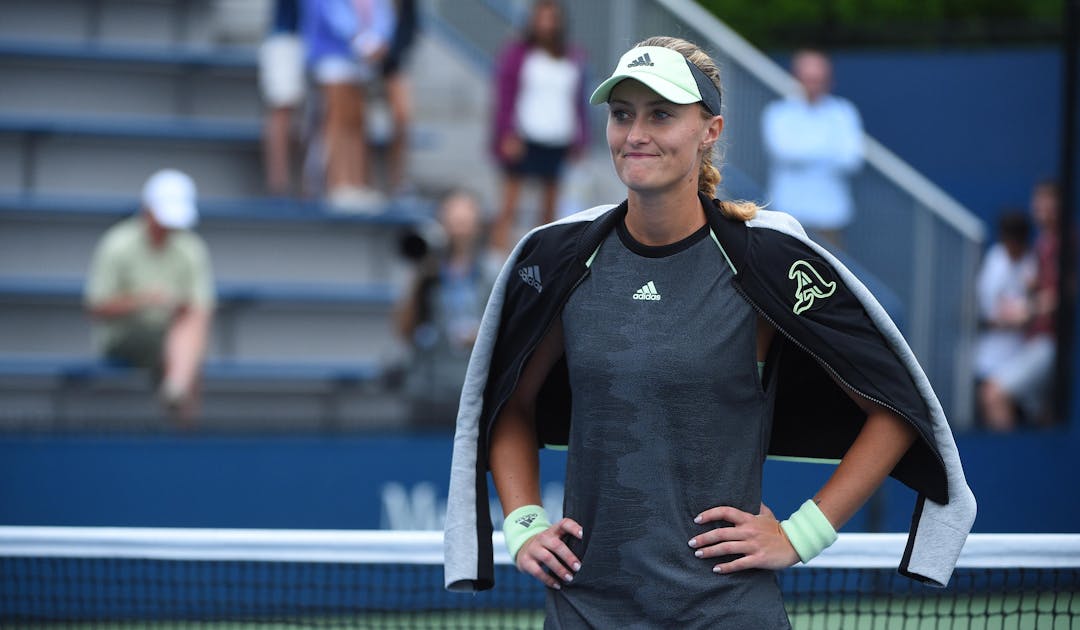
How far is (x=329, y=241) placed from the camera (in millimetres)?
9688

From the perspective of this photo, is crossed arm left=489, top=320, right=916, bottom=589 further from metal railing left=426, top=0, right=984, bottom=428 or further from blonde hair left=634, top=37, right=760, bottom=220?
metal railing left=426, top=0, right=984, bottom=428

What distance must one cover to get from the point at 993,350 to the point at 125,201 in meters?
5.23

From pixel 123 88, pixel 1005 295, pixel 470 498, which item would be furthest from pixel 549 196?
pixel 470 498

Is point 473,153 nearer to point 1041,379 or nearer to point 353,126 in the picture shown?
point 353,126

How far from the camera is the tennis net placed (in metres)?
4.27

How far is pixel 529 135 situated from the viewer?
9539 mm

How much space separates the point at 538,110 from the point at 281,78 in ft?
5.46

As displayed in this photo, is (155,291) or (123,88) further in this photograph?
(123,88)

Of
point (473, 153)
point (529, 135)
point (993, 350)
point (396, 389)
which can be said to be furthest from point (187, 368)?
point (993, 350)

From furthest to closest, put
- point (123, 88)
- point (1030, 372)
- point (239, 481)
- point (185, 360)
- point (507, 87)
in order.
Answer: point (123, 88) → point (507, 87) → point (1030, 372) → point (185, 360) → point (239, 481)

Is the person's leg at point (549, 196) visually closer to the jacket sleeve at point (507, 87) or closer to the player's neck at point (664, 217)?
the jacket sleeve at point (507, 87)

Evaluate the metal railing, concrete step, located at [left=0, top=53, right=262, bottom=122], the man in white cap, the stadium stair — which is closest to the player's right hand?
the stadium stair

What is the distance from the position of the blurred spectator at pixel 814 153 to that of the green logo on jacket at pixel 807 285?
6.35 meters

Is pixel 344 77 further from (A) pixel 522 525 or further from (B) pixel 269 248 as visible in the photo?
(A) pixel 522 525
